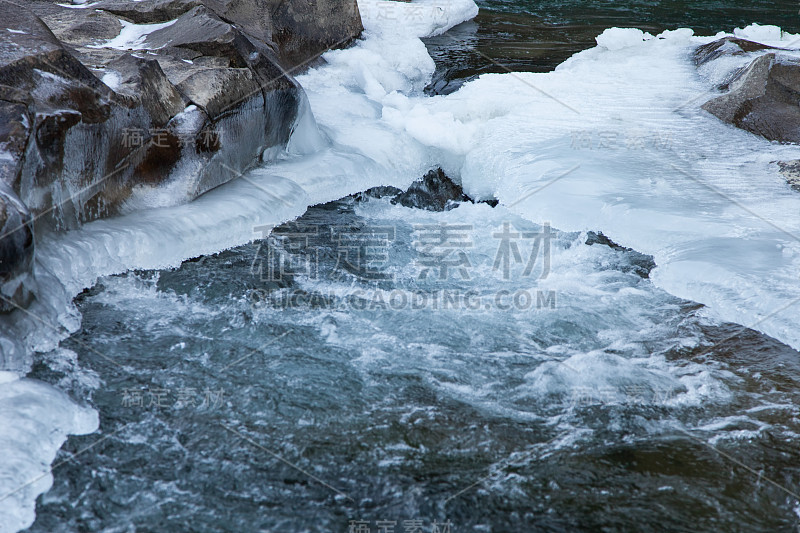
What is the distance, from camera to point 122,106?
455 cm

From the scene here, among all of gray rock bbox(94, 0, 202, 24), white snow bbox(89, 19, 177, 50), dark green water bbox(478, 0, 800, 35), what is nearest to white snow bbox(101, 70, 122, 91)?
white snow bbox(89, 19, 177, 50)

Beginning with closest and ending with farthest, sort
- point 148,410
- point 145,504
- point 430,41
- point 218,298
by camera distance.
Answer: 1. point 145,504
2. point 148,410
3. point 218,298
4. point 430,41

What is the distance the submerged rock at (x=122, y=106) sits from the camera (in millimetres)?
4012

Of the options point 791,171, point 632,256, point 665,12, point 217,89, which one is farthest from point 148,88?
point 665,12

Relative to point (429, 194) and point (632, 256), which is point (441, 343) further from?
point (429, 194)

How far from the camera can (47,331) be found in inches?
144

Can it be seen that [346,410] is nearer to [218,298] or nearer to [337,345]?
[337,345]

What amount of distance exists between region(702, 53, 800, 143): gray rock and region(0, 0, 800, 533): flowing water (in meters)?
0.23

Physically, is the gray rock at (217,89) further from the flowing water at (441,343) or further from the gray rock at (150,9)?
the gray rock at (150,9)

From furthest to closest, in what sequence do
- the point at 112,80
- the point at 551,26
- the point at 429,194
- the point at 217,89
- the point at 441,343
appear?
the point at 551,26 < the point at 429,194 < the point at 217,89 < the point at 112,80 < the point at 441,343

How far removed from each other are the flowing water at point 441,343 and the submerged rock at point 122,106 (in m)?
0.26

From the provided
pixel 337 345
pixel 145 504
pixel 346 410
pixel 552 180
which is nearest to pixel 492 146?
pixel 552 180

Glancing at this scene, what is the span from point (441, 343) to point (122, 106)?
2692mm

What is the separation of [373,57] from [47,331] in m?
5.83
